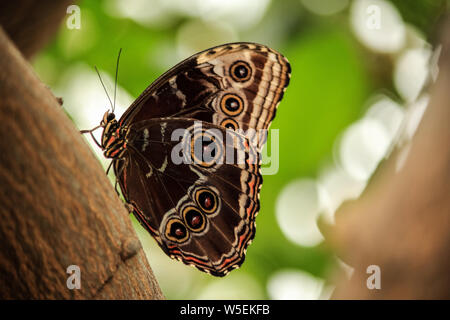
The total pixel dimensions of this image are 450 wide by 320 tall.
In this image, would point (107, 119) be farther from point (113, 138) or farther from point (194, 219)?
point (194, 219)

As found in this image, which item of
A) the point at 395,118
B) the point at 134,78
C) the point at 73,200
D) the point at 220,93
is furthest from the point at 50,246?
the point at 395,118

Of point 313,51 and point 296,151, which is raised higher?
point 313,51

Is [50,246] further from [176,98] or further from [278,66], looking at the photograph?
[278,66]

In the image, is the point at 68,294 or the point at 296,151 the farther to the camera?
the point at 296,151

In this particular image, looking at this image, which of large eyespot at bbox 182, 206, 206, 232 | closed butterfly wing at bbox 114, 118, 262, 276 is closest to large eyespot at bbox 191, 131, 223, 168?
closed butterfly wing at bbox 114, 118, 262, 276

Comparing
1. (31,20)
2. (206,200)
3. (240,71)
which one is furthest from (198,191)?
(31,20)

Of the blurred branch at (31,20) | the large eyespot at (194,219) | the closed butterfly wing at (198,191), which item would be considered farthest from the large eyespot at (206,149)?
the blurred branch at (31,20)

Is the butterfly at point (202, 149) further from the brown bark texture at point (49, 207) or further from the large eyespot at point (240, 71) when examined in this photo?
the brown bark texture at point (49, 207)
